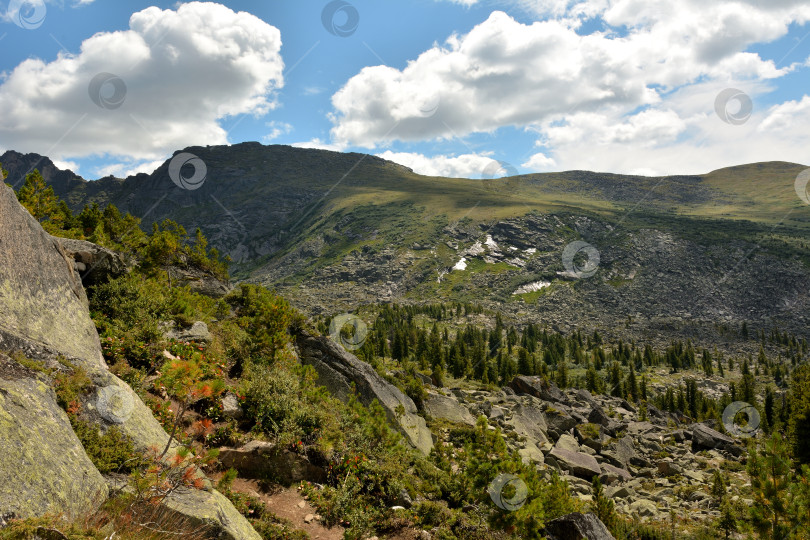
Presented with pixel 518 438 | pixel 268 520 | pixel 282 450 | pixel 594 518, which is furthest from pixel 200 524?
pixel 518 438

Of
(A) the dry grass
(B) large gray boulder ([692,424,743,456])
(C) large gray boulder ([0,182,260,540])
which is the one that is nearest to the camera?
(A) the dry grass

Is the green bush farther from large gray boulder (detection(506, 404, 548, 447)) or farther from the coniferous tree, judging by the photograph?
large gray boulder (detection(506, 404, 548, 447))

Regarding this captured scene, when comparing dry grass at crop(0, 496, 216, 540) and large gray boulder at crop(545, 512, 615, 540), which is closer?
dry grass at crop(0, 496, 216, 540)

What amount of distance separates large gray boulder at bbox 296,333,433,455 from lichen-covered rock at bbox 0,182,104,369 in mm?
11584

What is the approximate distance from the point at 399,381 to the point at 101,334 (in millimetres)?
18996

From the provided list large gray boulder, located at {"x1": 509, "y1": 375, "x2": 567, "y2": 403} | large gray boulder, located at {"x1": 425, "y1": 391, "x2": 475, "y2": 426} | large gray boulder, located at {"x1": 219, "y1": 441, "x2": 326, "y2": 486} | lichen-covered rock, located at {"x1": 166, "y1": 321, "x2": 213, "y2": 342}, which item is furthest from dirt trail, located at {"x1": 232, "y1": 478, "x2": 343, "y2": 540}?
large gray boulder, located at {"x1": 509, "y1": 375, "x2": 567, "y2": 403}

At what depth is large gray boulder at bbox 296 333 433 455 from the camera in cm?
2111

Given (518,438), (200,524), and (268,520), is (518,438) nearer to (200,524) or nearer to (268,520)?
(268,520)

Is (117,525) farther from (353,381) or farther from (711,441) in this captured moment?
(711,441)

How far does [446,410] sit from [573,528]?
18.9 m

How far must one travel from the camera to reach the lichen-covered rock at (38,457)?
17.8 feet

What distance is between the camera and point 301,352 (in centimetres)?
2245

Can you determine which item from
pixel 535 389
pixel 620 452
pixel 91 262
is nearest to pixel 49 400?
pixel 91 262

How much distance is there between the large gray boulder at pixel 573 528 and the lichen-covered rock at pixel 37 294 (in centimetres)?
1348
